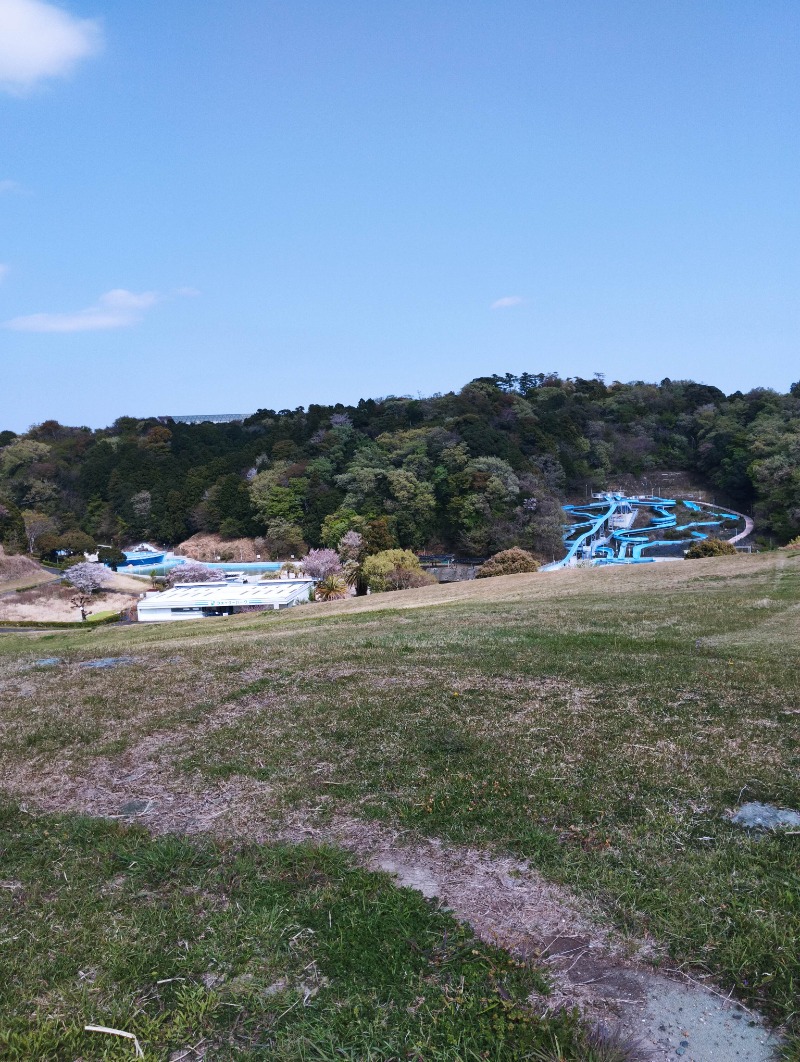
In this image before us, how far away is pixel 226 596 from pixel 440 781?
4277cm

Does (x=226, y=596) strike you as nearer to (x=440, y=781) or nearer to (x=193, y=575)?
(x=193, y=575)

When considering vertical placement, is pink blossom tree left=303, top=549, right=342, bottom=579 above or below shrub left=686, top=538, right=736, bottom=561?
below

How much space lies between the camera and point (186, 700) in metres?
8.03

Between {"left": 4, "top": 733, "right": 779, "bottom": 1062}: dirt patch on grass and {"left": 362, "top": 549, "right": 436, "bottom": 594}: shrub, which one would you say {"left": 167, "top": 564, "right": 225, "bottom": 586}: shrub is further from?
{"left": 4, "top": 733, "right": 779, "bottom": 1062}: dirt patch on grass

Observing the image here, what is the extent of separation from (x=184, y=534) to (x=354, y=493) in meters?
25.4

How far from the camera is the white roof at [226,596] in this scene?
4431 centimetres

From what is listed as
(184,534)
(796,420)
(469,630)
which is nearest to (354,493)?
(184,534)

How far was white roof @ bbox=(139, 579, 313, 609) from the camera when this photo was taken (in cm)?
4431

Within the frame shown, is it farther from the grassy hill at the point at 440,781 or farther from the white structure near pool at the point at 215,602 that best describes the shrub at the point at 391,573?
the grassy hill at the point at 440,781

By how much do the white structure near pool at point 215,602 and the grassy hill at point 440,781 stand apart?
3270 cm

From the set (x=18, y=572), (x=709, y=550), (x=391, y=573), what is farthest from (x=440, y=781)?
(x=18, y=572)

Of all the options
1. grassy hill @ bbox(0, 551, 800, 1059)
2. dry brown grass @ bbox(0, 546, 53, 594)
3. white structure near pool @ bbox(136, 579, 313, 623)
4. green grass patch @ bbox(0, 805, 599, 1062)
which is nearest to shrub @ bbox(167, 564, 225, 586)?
white structure near pool @ bbox(136, 579, 313, 623)

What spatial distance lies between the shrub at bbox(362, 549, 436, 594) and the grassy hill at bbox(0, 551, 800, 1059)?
3088 cm

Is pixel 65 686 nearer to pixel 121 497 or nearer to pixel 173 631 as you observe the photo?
pixel 173 631
